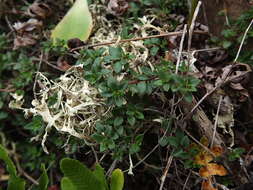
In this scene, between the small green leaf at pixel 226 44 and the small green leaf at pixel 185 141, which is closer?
the small green leaf at pixel 185 141

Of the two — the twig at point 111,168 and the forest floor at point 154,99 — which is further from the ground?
the forest floor at point 154,99

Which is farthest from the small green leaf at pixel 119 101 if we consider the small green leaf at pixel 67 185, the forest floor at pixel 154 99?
the small green leaf at pixel 67 185

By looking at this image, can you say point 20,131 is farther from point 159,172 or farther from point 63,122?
point 159,172

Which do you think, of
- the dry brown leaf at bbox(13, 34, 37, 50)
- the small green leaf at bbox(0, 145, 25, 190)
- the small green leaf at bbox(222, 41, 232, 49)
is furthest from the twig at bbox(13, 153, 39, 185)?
the small green leaf at bbox(222, 41, 232, 49)

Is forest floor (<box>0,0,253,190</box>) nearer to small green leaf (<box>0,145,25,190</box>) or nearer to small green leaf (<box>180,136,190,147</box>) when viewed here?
small green leaf (<box>180,136,190,147</box>)

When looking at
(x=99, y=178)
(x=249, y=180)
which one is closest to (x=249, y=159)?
(x=249, y=180)

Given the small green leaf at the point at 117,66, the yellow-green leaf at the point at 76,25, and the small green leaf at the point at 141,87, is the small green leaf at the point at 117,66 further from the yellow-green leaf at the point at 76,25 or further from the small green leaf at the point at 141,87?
the yellow-green leaf at the point at 76,25
